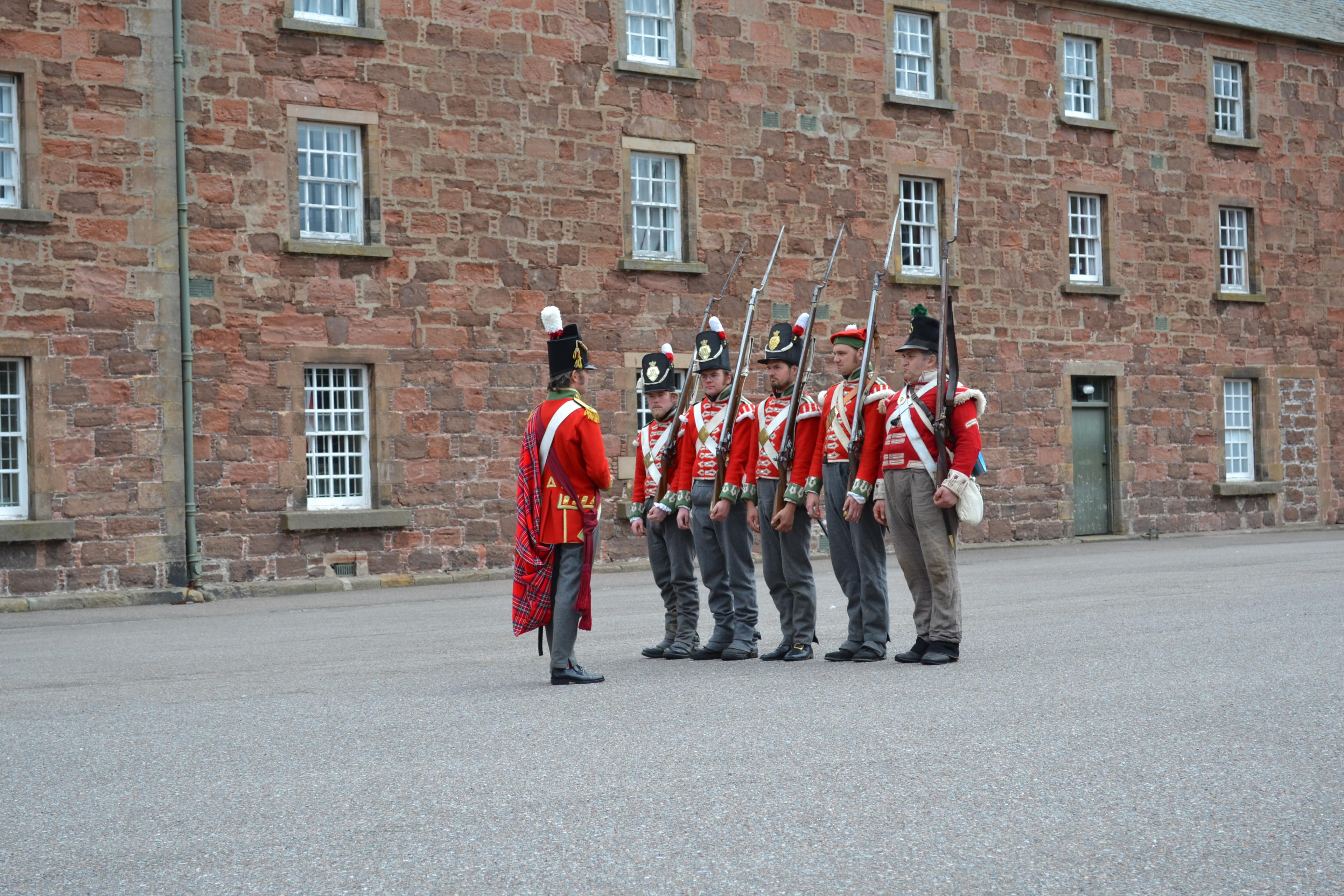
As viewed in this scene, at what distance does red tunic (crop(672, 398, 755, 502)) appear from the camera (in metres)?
11.0

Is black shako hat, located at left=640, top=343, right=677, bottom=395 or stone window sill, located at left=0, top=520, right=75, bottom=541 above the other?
black shako hat, located at left=640, top=343, right=677, bottom=395

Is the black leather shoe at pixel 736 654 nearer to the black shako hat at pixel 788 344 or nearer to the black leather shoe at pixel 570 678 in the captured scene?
the black leather shoe at pixel 570 678

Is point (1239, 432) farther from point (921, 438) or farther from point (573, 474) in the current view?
point (573, 474)

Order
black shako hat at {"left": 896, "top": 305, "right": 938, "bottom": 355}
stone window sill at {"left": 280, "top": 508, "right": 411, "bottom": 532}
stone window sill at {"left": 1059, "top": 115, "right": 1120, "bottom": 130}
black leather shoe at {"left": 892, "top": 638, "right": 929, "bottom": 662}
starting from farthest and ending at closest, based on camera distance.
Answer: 1. stone window sill at {"left": 1059, "top": 115, "right": 1120, "bottom": 130}
2. stone window sill at {"left": 280, "top": 508, "right": 411, "bottom": 532}
3. black shako hat at {"left": 896, "top": 305, "right": 938, "bottom": 355}
4. black leather shoe at {"left": 892, "top": 638, "right": 929, "bottom": 662}

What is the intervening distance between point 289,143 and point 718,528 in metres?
10.7

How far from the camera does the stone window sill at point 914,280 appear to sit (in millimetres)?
24531

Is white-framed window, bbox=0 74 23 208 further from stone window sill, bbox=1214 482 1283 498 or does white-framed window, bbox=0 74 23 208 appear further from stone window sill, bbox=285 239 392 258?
stone window sill, bbox=1214 482 1283 498

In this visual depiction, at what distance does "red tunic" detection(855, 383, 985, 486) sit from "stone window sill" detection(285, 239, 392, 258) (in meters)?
11.0

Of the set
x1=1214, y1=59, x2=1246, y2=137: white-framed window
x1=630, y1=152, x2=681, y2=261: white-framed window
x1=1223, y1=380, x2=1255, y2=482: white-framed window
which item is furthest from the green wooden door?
x1=630, y1=152, x2=681, y2=261: white-framed window

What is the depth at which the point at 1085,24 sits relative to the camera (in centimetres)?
2673

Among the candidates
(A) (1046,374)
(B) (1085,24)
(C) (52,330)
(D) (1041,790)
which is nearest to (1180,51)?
(B) (1085,24)

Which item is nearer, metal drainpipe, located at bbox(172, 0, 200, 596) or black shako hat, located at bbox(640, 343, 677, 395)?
black shako hat, located at bbox(640, 343, 677, 395)

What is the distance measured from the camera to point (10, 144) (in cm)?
1823

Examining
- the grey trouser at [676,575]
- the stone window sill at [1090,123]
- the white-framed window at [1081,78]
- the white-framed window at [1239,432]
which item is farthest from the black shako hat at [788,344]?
the white-framed window at [1239,432]
